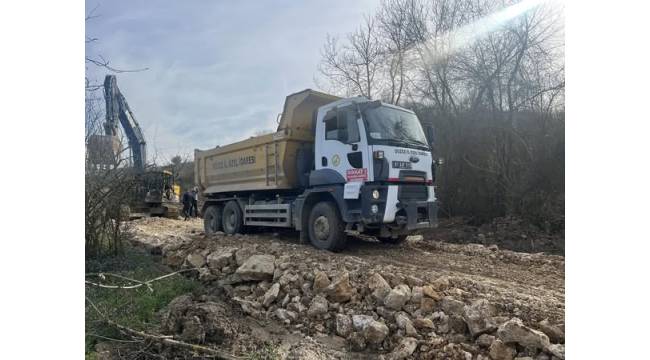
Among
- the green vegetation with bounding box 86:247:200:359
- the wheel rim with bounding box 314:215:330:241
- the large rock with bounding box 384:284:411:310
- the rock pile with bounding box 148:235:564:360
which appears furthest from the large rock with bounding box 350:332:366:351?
the wheel rim with bounding box 314:215:330:241

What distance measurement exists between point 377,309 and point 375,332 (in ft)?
1.26

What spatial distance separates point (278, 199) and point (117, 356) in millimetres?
4127

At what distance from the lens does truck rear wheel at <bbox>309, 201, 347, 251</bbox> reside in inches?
231

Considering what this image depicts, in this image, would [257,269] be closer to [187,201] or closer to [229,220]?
[229,220]

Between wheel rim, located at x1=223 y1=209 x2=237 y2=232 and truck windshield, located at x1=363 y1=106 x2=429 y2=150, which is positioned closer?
truck windshield, located at x1=363 y1=106 x2=429 y2=150

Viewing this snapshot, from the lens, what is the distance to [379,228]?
587 cm

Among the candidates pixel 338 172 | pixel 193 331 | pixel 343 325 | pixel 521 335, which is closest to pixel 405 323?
pixel 343 325

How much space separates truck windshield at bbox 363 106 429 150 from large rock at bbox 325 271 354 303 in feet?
7.00

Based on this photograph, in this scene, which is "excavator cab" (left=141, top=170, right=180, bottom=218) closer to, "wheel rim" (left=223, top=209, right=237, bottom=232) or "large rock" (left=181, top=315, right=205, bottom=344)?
"wheel rim" (left=223, top=209, right=237, bottom=232)

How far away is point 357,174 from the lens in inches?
219

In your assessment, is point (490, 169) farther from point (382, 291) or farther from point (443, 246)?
point (382, 291)

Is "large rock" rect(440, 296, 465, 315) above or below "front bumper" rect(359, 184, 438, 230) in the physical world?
below

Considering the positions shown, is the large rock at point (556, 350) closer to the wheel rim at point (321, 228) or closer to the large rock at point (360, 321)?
the large rock at point (360, 321)
